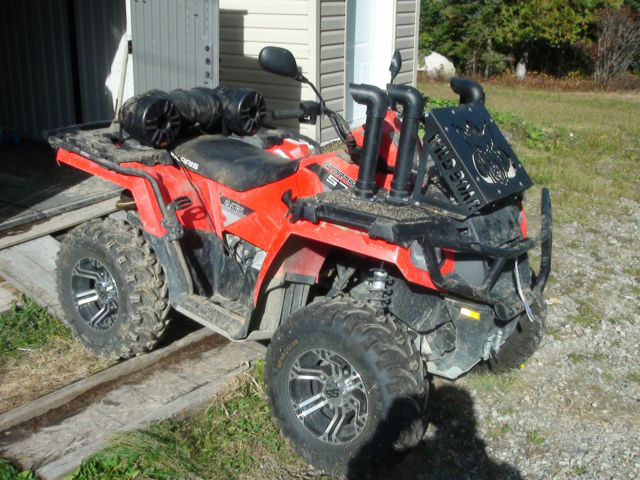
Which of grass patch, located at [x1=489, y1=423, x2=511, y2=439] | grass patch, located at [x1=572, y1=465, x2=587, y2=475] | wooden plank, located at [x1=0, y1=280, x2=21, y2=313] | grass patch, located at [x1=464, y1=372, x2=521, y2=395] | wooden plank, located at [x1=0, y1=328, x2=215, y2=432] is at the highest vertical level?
wooden plank, located at [x1=0, y1=280, x2=21, y2=313]

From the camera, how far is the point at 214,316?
4.01m

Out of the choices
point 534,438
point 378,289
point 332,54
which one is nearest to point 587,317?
point 534,438

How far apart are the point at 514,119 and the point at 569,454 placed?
30.1 feet

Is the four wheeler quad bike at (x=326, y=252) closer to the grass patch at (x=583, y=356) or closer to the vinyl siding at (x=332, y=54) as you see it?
the grass patch at (x=583, y=356)

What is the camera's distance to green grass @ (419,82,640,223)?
27.7 ft

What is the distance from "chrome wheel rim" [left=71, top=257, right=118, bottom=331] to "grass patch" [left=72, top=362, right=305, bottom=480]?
3.03ft

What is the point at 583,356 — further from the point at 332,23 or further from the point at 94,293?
the point at 332,23

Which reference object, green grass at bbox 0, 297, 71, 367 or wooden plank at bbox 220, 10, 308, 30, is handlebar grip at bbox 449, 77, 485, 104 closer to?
green grass at bbox 0, 297, 71, 367

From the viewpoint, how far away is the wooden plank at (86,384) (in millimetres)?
3809

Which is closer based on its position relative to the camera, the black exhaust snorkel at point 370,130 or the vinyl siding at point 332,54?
the black exhaust snorkel at point 370,130

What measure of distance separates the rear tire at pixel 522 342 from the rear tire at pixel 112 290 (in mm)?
2030

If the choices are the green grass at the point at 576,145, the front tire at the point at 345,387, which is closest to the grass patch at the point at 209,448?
the front tire at the point at 345,387

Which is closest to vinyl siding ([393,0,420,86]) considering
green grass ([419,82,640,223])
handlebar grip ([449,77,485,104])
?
green grass ([419,82,640,223])

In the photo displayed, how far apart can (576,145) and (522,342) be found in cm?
747
